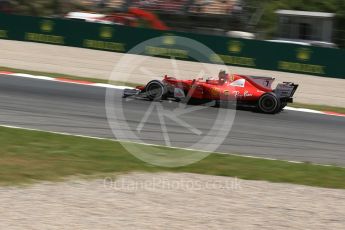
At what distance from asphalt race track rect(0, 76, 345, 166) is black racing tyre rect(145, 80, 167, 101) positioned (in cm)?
20

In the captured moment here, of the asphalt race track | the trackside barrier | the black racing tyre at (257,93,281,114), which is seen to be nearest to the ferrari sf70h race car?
the black racing tyre at (257,93,281,114)

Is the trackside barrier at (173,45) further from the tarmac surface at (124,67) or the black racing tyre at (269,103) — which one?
the black racing tyre at (269,103)

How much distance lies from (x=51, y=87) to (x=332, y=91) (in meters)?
8.15

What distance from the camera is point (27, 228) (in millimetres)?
5023

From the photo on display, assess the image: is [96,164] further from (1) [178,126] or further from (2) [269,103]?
(2) [269,103]

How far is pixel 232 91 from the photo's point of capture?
1343 cm

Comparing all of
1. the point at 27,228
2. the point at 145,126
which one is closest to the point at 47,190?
the point at 27,228

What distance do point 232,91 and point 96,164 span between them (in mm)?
6278

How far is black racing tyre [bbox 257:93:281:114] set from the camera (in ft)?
44.3
